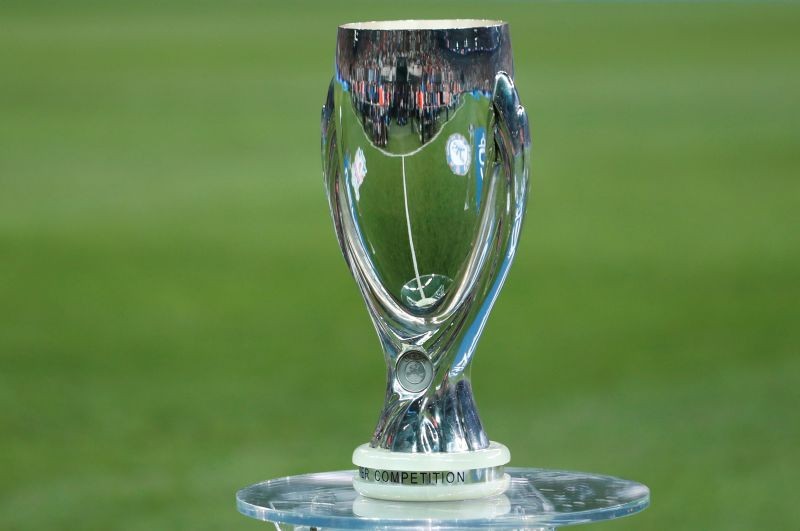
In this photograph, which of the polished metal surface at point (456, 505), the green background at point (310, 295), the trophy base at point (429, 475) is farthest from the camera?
the green background at point (310, 295)

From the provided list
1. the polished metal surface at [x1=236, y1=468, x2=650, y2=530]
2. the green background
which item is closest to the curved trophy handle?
the polished metal surface at [x1=236, y1=468, x2=650, y2=530]

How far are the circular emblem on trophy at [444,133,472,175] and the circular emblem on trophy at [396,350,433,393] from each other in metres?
0.22

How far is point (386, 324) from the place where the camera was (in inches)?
77.1

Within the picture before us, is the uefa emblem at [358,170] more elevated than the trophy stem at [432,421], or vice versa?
the uefa emblem at [358,170]

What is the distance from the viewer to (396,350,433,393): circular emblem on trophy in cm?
194

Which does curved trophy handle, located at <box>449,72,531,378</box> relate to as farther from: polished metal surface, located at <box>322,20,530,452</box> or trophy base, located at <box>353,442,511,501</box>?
trophy base, located at <box>353,442,511,501</box>

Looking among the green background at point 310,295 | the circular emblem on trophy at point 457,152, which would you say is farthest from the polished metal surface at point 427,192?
the green background at point 310,295

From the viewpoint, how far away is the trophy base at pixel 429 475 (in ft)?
6.23

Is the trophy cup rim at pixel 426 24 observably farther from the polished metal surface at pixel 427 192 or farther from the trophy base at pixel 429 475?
the trophy base at pixel 429 475

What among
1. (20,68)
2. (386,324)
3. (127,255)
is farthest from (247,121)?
(386,324)

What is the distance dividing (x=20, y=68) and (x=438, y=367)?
39.5ft

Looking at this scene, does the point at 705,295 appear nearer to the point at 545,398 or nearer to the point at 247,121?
the point at 545,398

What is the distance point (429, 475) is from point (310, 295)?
5371 millimetres

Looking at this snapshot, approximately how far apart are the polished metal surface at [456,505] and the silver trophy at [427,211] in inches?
1.4
